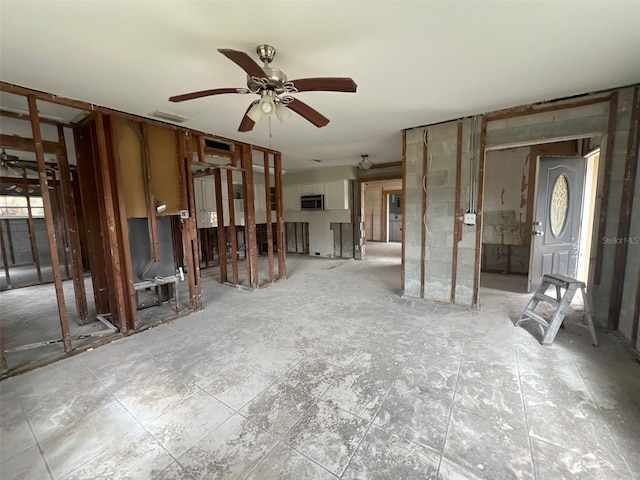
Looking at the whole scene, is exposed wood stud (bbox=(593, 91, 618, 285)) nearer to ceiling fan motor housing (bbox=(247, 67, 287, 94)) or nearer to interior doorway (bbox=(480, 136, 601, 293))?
interior doorway (bbox=(480, 136, 601, 293))

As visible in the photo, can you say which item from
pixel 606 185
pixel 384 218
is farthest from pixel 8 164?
pixel 384 218

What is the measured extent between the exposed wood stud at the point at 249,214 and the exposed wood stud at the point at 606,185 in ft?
14.8

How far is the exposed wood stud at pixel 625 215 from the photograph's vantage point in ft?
8.57

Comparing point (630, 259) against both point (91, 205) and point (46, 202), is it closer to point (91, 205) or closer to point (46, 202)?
point (46, 202)

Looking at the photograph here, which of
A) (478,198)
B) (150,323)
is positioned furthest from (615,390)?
(150,323)

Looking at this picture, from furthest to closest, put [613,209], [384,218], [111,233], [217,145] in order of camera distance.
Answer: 1. [384,218]
2. [217,145]
3. [111,233]
4. [613,209]

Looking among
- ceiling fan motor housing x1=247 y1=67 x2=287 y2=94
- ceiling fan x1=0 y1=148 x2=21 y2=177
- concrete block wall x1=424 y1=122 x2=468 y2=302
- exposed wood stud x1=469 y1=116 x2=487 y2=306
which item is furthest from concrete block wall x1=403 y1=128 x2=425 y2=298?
ceiling fan x1=0 y1=148 x2=21 y2=177

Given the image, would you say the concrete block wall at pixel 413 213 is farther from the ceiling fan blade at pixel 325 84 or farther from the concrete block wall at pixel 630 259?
the ceiling fan blade at pixel 325 84

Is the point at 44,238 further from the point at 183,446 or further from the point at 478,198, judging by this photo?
the point at 478,198

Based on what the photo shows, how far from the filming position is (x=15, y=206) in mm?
6426

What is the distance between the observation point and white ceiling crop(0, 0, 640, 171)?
60.2 inches

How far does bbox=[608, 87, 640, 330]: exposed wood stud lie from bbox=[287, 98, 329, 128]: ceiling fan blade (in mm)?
3121

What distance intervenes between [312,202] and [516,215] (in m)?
4.67

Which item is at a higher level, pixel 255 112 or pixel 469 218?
pixel 255 112
